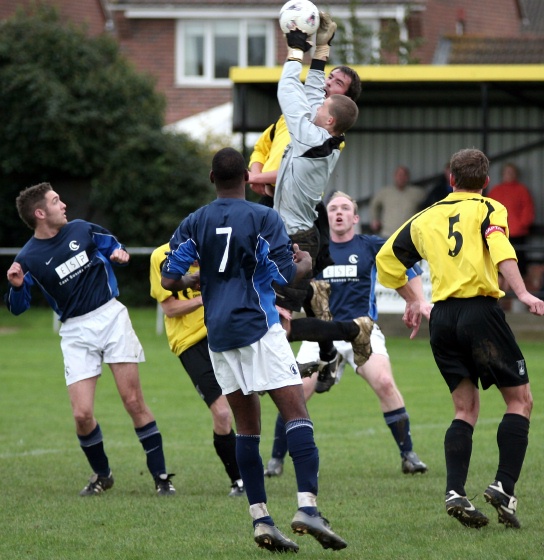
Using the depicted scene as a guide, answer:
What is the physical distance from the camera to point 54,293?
28.3 ft

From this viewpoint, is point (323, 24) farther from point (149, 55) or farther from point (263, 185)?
point (149, 55)

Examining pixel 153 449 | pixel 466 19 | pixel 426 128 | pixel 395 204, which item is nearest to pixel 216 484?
pixel 153 449

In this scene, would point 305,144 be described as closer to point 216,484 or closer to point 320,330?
point 320,330

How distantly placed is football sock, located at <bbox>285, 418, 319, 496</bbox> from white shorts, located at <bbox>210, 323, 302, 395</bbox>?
0.23 m

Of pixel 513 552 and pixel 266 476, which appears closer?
pixel 513 552

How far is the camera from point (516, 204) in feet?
66.0

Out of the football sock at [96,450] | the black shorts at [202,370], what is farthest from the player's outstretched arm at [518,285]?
the football sock at [96,450]

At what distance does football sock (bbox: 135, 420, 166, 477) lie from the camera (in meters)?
8.69

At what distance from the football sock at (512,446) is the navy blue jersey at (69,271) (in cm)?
330

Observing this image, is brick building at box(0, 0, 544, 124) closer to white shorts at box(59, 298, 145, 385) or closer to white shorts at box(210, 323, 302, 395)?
white shorts at box(59, 298, 145, 385)

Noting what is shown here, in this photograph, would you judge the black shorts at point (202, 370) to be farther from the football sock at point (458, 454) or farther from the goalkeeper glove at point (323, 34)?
the goalkeeper glove at point (323, 34)

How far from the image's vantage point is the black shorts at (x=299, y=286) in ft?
25.1

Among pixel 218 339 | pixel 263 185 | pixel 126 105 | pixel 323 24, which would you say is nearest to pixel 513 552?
pixel 218 339

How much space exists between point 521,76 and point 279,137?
11.6 m
